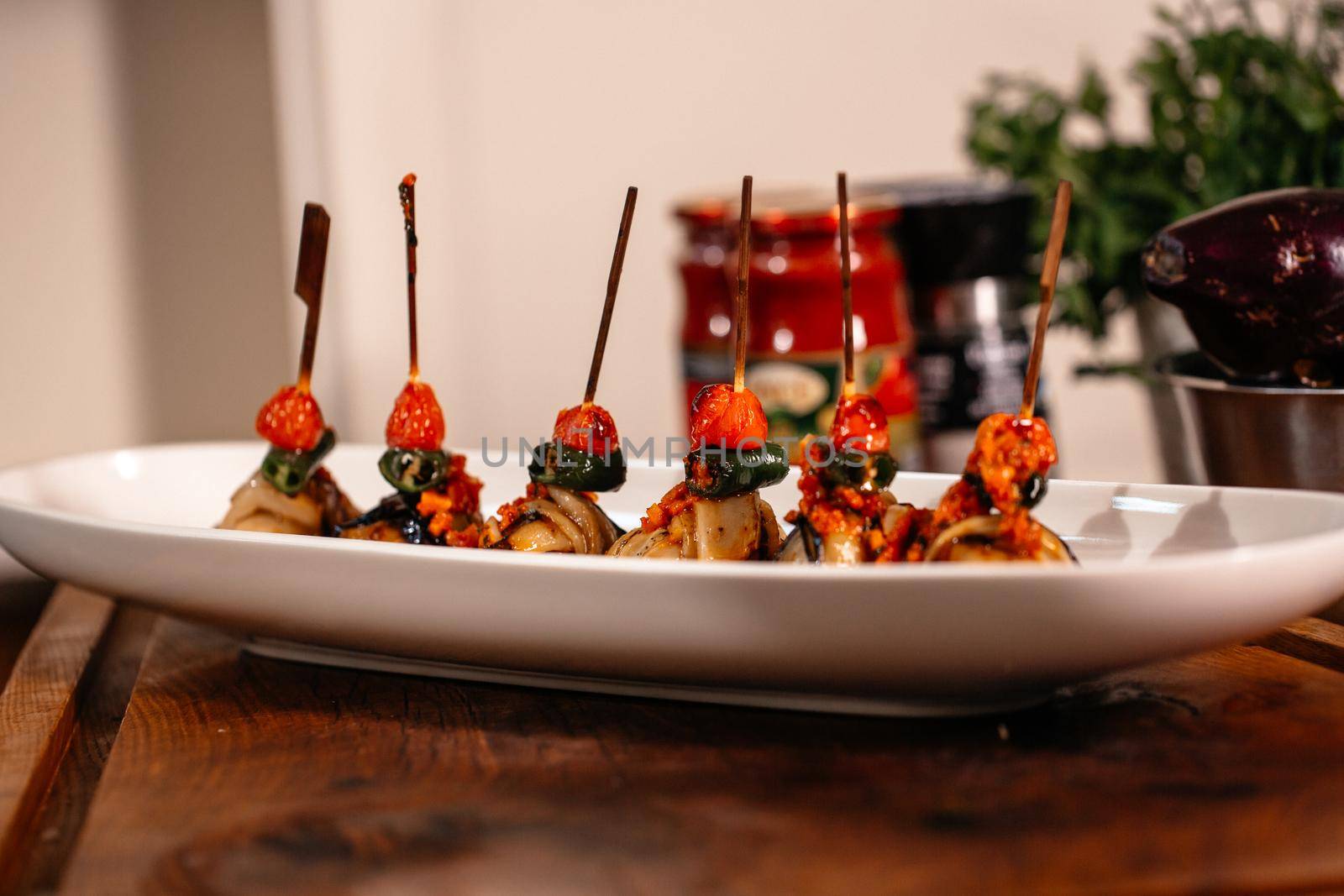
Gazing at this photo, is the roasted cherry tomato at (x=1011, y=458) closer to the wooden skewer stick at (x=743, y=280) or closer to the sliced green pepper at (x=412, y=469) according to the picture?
the wooden skewer stick at (x=743, y=280)

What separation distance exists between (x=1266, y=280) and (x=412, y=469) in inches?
20.5

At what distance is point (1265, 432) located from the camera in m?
0.73

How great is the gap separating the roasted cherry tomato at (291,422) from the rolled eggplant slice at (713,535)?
0.81ft

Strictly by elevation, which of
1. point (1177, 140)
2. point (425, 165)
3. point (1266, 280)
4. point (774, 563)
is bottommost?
point (774, 563)

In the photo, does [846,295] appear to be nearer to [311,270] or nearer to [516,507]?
[516,507]

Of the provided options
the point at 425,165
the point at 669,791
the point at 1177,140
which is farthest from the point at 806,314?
the point at 425,165

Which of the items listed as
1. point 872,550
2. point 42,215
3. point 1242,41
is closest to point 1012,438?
point 872,550

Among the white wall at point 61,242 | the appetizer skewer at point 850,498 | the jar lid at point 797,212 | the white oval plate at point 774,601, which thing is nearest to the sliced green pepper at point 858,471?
the appetizer skewer at point 850,498

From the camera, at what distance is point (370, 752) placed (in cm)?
56

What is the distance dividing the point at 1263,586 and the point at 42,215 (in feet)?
5.13

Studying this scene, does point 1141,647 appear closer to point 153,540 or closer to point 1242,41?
point 153,540

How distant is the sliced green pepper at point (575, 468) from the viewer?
67 centimetres

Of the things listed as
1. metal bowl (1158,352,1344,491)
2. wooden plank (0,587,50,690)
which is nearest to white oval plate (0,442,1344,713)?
metal bowl (1158,352,1344,491)

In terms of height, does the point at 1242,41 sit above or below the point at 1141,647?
above
